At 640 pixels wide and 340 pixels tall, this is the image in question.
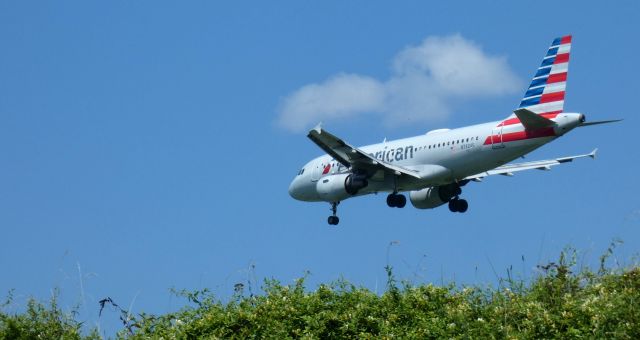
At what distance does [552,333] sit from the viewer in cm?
1155

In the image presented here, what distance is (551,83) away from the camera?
122 feet

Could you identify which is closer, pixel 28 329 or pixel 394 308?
pixel 394 308

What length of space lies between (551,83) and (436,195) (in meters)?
7.77

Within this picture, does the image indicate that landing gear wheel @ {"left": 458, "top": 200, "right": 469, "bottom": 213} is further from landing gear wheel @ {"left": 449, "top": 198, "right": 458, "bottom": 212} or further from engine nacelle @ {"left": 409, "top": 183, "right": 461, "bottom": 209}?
engine nacelle @ {"left": 409, "top": 183, "right": 461, "bottom": 209}

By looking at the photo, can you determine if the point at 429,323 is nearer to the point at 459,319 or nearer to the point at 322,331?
the point at 459,319

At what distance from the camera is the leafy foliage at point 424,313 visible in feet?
38.0

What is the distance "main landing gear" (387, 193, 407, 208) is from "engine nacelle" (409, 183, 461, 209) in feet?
4.05

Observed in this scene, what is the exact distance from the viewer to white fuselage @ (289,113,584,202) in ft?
119

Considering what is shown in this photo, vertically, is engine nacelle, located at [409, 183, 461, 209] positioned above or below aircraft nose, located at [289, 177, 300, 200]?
below

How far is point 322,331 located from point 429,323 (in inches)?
54.3

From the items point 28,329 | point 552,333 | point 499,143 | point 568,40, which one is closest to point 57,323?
point 28,329

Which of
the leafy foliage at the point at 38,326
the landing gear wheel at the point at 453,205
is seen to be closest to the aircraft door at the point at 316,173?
the landing gear wheel at the point at 453,205

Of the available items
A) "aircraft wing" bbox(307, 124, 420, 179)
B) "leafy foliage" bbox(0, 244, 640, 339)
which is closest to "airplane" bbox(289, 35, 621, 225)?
"aircraft wing" bbox(307, 124, 420, 179)

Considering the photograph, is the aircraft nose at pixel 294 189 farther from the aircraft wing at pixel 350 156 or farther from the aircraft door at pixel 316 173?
the aircraft wing at pixel 350 156
